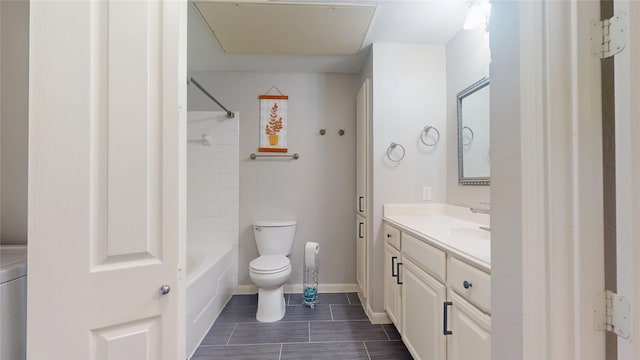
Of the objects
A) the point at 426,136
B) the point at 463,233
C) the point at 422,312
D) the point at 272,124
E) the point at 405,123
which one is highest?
the point at 272,124

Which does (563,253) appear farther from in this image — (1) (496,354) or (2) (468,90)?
(2) (468,90)

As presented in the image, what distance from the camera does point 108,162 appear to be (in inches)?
31.1

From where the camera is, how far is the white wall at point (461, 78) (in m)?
1.70

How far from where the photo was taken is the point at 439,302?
1211 millimetres

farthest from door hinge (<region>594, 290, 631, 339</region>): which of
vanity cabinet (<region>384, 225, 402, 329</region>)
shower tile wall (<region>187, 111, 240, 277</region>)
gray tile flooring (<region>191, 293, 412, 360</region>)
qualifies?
shower tile wall (<region>187, 111, 240, 277</region>)

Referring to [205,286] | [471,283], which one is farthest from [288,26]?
[205,286]

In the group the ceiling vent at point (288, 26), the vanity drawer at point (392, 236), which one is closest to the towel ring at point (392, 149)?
the vanity drawer at point (392, 236)

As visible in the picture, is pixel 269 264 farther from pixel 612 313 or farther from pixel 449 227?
pixel 612 313

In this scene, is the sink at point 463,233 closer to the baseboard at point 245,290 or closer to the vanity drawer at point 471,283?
the vanity drawer at point 471,283

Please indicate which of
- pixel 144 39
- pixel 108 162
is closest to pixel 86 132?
pixel 108 162

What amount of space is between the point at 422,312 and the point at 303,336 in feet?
3.11

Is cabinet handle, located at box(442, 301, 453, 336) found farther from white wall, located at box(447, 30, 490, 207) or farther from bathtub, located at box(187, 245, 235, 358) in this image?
bathtub, located at box(187, 245, 235, 358)

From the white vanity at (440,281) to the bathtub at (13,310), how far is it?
1543 mm

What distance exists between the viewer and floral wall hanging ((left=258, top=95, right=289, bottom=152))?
265 centimetres
